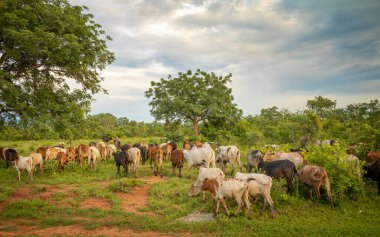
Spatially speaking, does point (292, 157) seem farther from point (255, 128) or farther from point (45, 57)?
point (255, 128)

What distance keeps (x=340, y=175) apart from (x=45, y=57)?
542 inches

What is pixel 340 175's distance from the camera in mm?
12430

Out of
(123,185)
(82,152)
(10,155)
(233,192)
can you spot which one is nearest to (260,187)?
(233,192)

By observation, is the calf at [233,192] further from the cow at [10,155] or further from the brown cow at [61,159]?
the cow at [10,155]

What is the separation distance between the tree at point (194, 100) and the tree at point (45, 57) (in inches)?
613

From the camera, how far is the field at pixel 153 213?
392 inches

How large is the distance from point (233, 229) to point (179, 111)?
23.1 m

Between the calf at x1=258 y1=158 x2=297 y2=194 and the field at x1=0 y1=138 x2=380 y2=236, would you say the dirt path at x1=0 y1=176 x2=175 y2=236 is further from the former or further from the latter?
the calf at x1=258 y1=158 x2=297 y2=194

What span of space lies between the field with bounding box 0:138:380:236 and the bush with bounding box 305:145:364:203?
16.7 inches

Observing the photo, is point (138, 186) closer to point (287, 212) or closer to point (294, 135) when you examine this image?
point (287, 212)

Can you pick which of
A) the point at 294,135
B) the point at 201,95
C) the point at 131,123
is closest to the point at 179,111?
the point at 201,95

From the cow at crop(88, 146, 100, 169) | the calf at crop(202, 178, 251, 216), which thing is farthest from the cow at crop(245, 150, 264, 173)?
the cow at crop(88, 146, 100, 169)

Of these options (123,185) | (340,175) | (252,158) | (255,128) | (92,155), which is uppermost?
(255,128)

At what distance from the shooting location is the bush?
1230 cm
